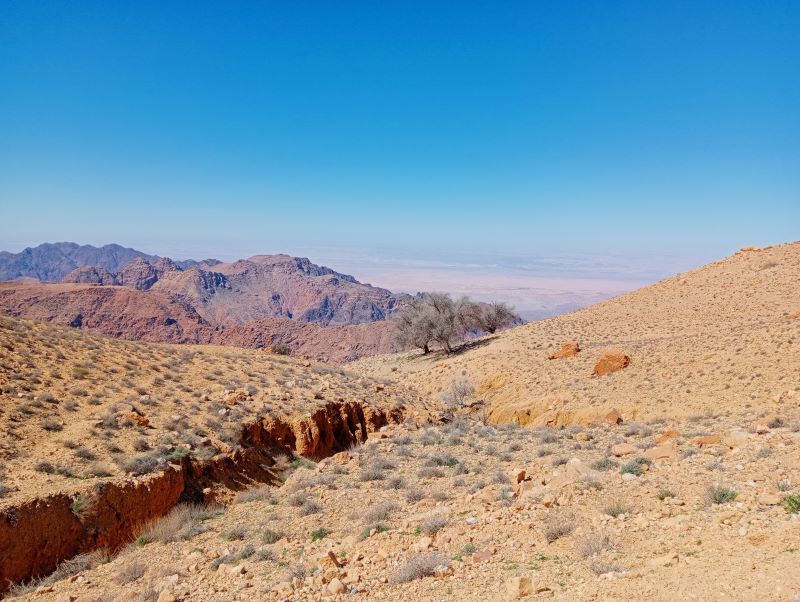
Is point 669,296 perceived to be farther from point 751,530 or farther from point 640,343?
point 751,530

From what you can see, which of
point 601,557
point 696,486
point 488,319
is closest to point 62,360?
point 601,557

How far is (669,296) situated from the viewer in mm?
35219

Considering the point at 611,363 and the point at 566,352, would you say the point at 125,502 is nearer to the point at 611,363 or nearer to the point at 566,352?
the point at 611,363

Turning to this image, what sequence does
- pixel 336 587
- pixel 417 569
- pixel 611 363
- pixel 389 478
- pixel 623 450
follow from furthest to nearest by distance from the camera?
pixel 611 363, pixel 389 478, pixel 623 450, pixel 417 569, pixel 336 587

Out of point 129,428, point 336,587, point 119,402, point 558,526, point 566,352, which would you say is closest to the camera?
point 336,587

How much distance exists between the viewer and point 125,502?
10.3 m

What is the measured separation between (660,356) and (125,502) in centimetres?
2230

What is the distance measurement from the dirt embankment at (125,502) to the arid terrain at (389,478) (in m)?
0.04

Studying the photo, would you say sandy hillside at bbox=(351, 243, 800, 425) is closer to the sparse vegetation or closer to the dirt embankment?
the sparse vegetation

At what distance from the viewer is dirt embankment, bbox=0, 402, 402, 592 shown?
8.66 metres

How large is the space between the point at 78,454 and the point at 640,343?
25453 millimetres

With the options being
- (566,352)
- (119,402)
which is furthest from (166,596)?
(566,352)

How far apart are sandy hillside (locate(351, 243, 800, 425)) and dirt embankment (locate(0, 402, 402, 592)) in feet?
34.9

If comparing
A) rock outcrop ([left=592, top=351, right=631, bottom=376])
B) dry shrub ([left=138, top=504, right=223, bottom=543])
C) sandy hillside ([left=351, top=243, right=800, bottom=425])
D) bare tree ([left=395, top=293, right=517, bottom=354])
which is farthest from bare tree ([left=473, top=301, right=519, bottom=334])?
dry shrub ([left=138, top=504, right=223, bottom=543])
